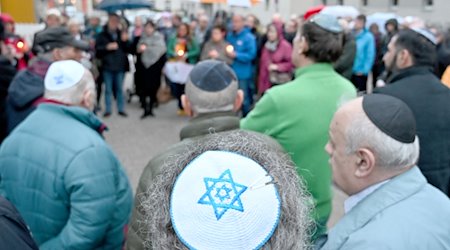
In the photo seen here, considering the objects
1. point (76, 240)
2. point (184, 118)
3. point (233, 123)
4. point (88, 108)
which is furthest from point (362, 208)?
point (184, 118)

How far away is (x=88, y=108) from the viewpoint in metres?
2.66

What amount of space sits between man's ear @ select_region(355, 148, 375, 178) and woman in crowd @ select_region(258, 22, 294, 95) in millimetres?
6545

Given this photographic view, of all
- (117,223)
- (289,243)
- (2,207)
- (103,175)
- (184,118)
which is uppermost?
(289,243)

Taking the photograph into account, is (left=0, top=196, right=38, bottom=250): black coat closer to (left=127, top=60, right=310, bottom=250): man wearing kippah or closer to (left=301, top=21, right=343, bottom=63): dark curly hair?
(left=127, top=60, right=310, bottom=250): man wearing kippah

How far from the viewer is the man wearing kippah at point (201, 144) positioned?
1.01m

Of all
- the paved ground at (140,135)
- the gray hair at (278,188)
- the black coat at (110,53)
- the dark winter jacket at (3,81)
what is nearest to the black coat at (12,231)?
the gray hair at (278,188)

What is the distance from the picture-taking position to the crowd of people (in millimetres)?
969

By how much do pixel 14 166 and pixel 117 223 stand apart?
1.89 feet

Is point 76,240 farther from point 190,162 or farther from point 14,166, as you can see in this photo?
point 190,162

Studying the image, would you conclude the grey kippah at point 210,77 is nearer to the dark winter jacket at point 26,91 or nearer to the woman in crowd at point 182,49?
the dark winter jacket at point 26,91

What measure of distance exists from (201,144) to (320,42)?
6.17ft

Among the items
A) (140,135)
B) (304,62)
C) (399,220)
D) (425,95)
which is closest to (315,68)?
(304,62)

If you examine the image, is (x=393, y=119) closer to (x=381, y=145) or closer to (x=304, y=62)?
(x=381, y=145)

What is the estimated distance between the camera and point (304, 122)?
2.68 metres
